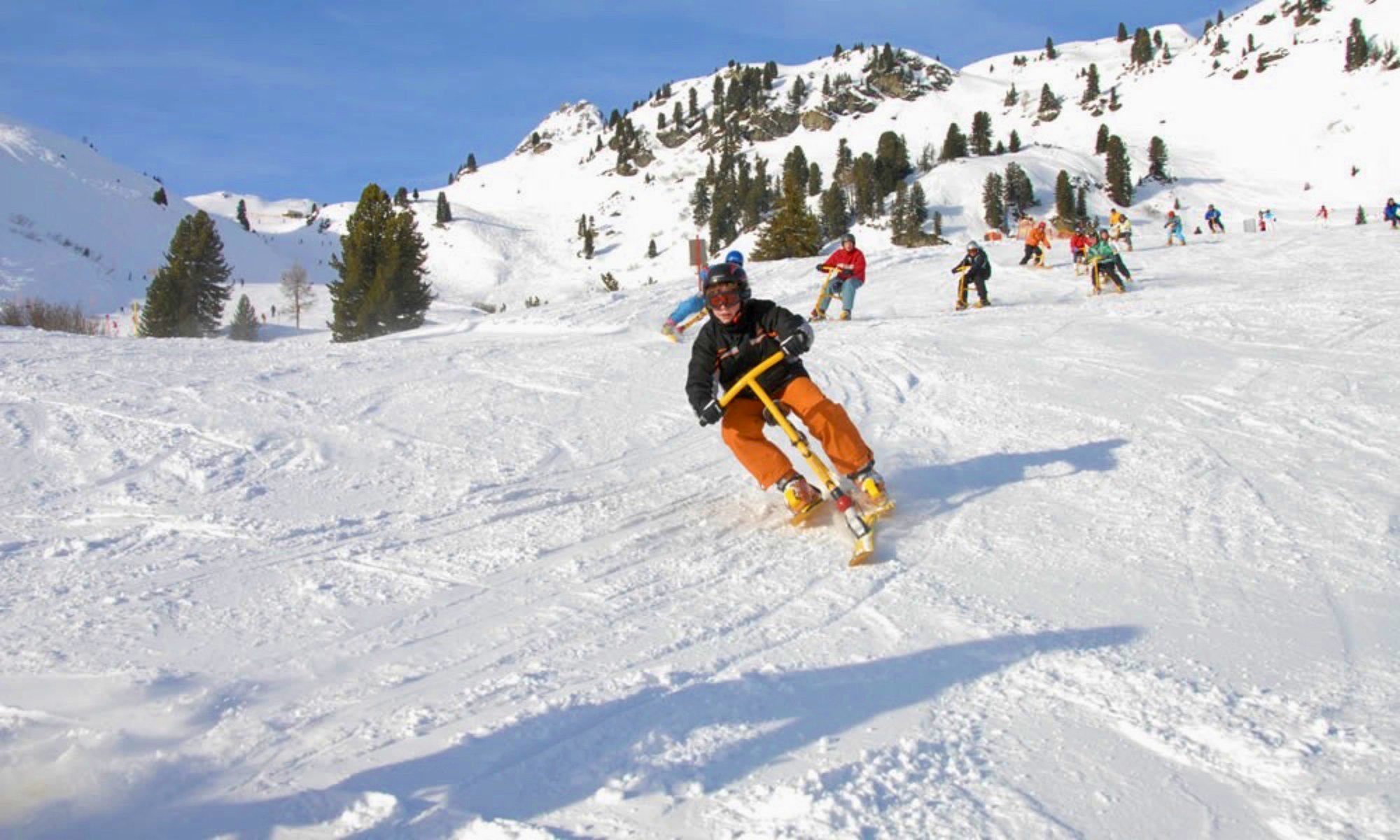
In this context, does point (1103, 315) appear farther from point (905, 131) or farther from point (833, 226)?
point (905, 131)

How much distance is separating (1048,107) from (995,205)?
218 ft

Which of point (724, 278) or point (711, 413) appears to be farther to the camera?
point (724, 278)

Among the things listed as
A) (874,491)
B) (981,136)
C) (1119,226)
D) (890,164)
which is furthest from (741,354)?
(981,136)

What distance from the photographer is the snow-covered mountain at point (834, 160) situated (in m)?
80.5

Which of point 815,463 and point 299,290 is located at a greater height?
point 299,290

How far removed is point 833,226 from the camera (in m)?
103

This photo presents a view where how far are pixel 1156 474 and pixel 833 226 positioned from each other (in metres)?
99.5

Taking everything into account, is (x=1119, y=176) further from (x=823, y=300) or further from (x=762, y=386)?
(x=762, y=386)

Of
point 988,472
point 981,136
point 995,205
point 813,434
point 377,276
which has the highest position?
point 981,136

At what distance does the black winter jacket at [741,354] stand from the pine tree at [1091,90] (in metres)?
166

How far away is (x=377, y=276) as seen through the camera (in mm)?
41781

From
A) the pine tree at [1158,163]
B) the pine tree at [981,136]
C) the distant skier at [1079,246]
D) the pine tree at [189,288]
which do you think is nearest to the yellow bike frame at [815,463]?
the distant skier at [1079,246]

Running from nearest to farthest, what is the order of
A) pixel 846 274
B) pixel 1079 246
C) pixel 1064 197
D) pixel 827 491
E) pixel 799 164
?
pixel 827 491 → pixel 846 274 → pixel 1079 246 → pixel 1064 197 → pixel 799 164

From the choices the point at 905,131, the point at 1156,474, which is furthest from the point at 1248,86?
the point at 1156,474
